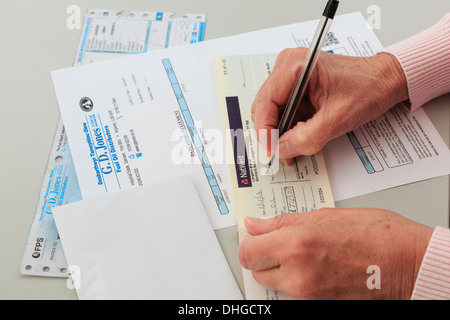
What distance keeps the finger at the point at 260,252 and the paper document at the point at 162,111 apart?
8cm

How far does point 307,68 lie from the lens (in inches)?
26.2

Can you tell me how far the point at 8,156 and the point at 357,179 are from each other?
62 centimetres

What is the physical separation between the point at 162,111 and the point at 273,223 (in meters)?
0.31

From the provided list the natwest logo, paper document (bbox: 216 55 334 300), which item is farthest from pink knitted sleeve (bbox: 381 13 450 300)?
the natwest logo

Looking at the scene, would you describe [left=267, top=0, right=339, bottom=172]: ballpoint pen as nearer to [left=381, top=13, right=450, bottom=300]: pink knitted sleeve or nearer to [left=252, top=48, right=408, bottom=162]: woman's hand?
[left=252, top=48, right=408, bottom=162]: woman's hand

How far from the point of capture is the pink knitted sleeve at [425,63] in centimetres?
79

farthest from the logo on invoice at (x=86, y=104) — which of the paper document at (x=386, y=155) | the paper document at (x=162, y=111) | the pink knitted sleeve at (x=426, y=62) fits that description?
the pink knitted sleeve at (x=426, y=62)

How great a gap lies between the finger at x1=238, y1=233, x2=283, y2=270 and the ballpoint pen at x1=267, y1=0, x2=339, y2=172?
0.52ft

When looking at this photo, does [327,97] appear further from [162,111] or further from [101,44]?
[101,44]

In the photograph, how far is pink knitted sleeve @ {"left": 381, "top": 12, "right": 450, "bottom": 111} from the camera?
79cm

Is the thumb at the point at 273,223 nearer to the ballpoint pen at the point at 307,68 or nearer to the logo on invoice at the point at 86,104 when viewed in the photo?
the ballpoint pen at the point at 307,68
